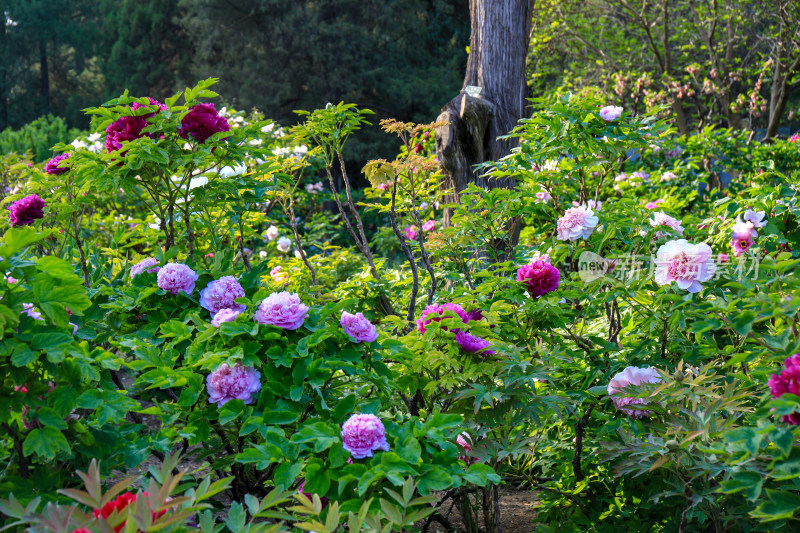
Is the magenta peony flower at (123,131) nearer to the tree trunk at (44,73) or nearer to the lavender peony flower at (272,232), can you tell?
the lavender peony flower at (272,232)

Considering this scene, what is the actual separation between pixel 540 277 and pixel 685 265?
1.40 feet

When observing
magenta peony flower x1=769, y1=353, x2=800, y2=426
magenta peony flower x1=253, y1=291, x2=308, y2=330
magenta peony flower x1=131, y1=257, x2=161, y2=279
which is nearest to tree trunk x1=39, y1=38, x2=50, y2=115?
magenta peony flower x1=131, y1=257, x2=161, y2=279

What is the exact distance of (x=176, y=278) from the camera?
1.84 metres

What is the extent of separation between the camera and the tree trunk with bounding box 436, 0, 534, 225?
377cm

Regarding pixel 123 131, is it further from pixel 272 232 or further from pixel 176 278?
pixel 272 232

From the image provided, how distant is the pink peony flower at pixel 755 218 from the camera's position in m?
2.20

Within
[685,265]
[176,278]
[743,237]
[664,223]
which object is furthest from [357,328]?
[743,237]

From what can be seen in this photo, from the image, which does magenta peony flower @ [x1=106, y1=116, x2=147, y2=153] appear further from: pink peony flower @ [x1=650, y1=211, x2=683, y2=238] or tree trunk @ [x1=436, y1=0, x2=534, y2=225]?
tree trunk @ [x1=436, y1=0, x2=534, y2=225]

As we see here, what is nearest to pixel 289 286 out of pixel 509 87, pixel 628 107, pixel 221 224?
pixel 221 224

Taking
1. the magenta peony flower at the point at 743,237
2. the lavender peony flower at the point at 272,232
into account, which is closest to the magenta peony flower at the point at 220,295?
the magenta peony flower at the point at 743,237

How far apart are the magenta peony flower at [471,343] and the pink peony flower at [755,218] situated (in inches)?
43.0

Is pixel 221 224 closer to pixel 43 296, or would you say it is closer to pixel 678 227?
pixel 43 296

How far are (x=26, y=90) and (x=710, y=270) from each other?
28300mm

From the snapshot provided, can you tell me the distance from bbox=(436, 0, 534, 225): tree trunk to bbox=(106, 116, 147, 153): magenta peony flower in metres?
2.02
